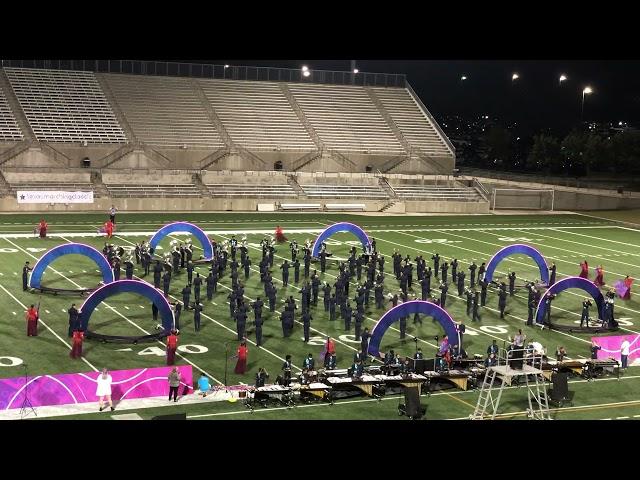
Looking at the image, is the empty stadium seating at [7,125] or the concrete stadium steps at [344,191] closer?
the empty stadium seating at [7,125]

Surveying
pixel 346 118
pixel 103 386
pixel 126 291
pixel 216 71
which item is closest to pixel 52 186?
pixel 216 71

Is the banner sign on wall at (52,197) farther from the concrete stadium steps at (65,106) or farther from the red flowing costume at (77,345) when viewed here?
the red flowing costume at (77,345)

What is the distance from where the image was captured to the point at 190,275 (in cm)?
2381

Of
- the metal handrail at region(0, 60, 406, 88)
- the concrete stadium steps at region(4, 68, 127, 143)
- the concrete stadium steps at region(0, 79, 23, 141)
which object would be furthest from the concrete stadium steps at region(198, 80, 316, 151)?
the concrete stadium steps at region(0, 79, 23, 141)

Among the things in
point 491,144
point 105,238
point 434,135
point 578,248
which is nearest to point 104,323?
point 105,238

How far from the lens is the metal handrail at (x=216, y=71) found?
1928 inches

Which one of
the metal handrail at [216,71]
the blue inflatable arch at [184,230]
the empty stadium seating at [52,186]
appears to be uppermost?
the metal handrail at [216,71]

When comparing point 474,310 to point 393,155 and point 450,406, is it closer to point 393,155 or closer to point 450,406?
point 450,406

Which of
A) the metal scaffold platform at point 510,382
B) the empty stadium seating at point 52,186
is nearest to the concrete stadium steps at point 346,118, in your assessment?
the empty stadium seating at point 52,186

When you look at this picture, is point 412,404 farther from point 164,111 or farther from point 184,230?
point 164,111

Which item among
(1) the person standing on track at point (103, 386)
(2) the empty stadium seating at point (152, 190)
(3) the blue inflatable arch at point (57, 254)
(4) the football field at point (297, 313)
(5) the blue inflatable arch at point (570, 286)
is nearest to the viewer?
(1) the person standing on track at point (103, 386)

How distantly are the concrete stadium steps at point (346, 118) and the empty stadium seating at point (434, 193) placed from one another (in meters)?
4.83

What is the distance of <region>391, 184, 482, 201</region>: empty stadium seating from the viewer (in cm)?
4656

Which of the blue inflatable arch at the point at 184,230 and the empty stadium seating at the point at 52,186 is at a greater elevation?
the empty stadium seating at the point at 52,186
